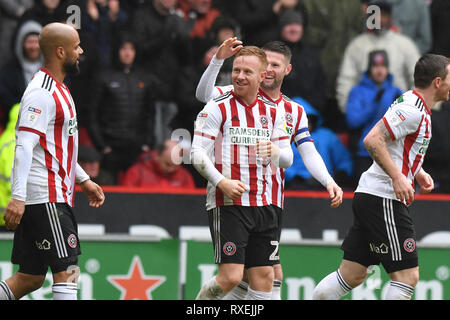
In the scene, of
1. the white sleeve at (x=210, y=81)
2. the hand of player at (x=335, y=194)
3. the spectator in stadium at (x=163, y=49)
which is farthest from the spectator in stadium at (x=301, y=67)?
the hand of player at (x=335, y=194)

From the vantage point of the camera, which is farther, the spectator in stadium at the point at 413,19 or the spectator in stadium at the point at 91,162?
the spectator in stadium at the point at 413,19

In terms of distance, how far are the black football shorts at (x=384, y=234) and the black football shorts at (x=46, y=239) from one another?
2.23 meters

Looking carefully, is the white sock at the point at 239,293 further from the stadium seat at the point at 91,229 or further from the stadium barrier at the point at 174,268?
the stadium seat at the point at 91,229

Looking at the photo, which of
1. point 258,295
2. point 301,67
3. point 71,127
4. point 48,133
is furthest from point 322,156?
point 48,133

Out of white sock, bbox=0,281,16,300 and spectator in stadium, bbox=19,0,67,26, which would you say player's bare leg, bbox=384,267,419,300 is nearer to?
white sock, bbox=0,281,16,300

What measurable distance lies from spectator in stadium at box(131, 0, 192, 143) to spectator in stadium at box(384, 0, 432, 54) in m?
2.51

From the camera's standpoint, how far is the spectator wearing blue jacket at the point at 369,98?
10.7 m

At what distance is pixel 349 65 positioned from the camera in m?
11.1

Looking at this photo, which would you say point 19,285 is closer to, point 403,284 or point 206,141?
point 206,141

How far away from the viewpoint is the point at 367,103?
10.8 meters

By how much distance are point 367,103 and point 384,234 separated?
143 inches

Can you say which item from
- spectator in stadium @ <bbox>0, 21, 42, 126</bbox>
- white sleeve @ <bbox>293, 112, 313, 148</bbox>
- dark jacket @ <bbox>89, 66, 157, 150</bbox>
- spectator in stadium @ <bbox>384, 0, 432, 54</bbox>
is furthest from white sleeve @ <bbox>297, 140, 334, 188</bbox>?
spectator in stadium @ <bbox>384, 0, 432, 54</bbox>
